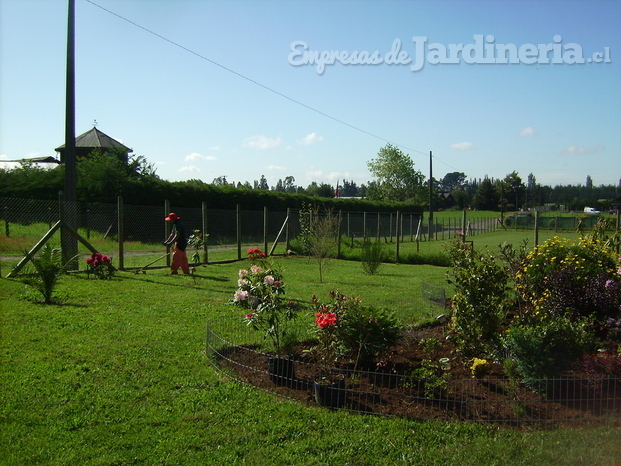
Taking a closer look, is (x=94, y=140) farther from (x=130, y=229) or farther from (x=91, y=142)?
(x=130, y=229)

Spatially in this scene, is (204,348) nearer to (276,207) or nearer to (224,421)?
(224,421)

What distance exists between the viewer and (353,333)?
5.11 metres

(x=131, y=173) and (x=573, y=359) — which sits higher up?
(x=131, y=173)

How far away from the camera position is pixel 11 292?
28.6 feet

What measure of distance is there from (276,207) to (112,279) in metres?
21.9

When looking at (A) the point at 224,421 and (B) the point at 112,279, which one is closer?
(A) the point at 224,421

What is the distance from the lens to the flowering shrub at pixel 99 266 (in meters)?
10.7

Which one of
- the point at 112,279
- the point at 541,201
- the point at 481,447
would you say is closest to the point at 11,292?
the point at 112,279

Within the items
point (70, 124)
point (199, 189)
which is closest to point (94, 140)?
point (199, 189)

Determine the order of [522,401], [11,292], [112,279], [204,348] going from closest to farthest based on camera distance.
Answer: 1. [522,401]
2. [204,348]
3. [11,292]
4. [112,279]

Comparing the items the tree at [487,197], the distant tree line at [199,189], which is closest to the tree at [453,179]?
the tree at [487,197]

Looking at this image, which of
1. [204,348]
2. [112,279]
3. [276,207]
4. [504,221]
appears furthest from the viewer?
[504,221]

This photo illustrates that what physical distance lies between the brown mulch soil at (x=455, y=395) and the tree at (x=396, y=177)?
227 ft

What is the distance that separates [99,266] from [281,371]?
716 centimetres
